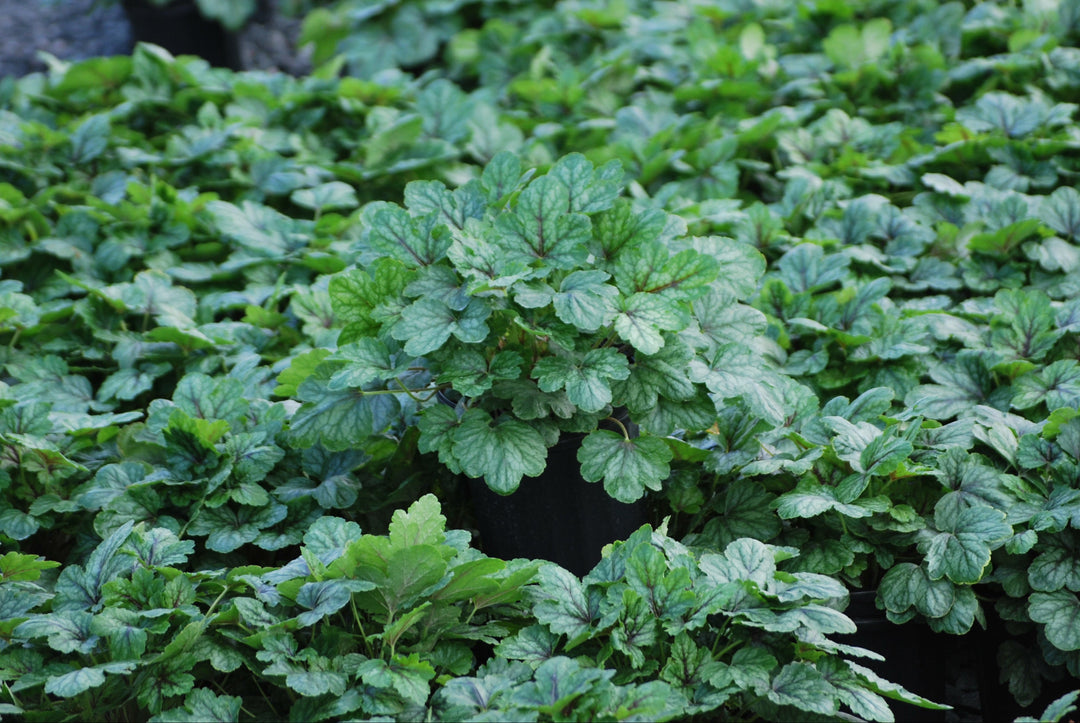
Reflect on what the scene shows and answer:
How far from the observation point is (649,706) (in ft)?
4.61

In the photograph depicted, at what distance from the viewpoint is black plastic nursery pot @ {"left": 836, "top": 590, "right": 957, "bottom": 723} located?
189 cm

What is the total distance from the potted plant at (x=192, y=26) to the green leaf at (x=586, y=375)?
12.7ft

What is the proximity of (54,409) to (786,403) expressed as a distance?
154 cm

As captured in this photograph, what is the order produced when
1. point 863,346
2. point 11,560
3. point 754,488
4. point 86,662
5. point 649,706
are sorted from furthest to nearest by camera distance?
point 863,346 < point 754,488 < point 11,560 < point 86,662 < point 649,706

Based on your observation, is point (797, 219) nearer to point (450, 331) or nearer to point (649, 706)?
point (450, 331)

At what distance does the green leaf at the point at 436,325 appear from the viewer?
171cm

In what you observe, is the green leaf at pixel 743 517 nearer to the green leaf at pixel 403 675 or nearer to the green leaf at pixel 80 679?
the green leaf at pixel 403 675

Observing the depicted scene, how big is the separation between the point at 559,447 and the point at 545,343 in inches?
7.1

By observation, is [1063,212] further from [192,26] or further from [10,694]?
[192,26]

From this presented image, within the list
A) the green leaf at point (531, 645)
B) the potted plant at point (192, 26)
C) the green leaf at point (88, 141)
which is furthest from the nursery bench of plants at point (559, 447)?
the potted plant at point (192, 26)

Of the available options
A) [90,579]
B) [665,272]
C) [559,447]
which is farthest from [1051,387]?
[90,579]

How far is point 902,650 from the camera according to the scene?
1.92 meters

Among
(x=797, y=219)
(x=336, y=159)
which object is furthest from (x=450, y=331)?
(x=336, y=159)

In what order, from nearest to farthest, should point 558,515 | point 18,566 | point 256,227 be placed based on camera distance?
point 18,566 → point 558,515 → point 256,227
